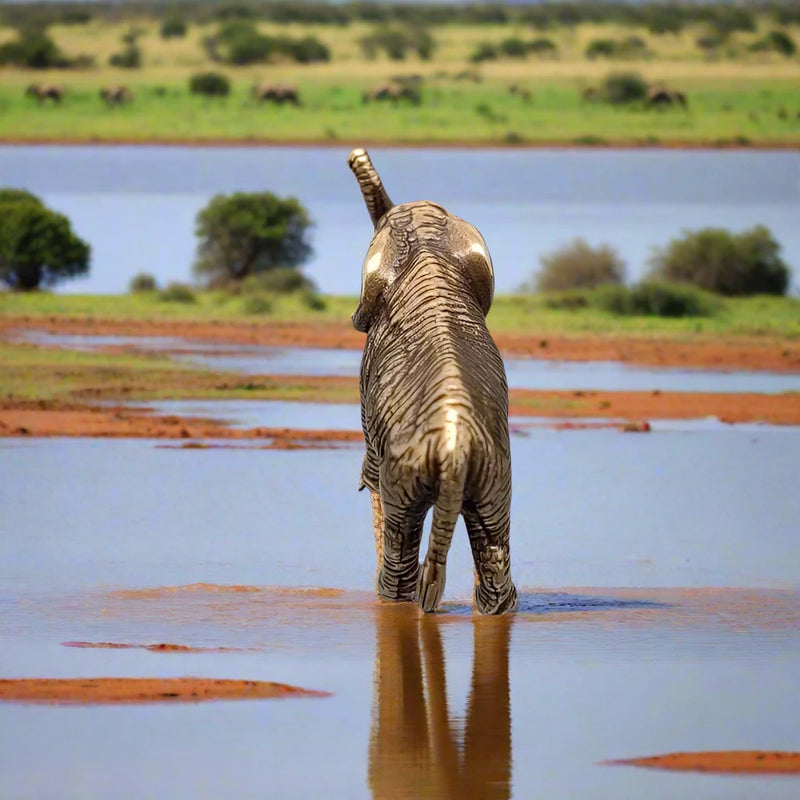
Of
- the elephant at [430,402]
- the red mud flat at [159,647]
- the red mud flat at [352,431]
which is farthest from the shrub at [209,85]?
the red mud flat at [159,647]

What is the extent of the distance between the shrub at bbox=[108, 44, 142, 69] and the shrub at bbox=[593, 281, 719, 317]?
45.7 meters

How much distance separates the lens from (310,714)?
9.30 m

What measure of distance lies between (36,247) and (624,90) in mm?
33520

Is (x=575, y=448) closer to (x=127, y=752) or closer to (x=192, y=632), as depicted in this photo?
(x=192, y=632)

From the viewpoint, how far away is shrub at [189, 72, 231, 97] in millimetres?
69375

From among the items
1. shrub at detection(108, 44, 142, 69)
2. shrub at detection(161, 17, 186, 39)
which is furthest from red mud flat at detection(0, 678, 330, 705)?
shrub at detection(161, 17, 186, 39)

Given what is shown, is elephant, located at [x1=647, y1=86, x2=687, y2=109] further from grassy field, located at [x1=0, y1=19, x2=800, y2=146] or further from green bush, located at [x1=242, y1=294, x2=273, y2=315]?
green bush, located at [x1=242, y1=294, x2=273, y2=315]

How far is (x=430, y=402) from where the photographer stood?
34.2ft

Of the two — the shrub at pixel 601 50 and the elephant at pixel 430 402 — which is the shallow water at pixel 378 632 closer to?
the elephant at pixel 430 402

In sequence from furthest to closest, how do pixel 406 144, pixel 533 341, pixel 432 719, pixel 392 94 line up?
pixel 392 94 → pixel 406 144 → pixel 533 341 → pixel 432 719

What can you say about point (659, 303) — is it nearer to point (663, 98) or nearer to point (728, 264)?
point (728, 264)

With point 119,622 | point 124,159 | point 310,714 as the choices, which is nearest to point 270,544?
point 119,622

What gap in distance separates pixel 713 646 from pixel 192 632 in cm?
251

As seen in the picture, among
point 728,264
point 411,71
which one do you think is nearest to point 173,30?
point 411,71
